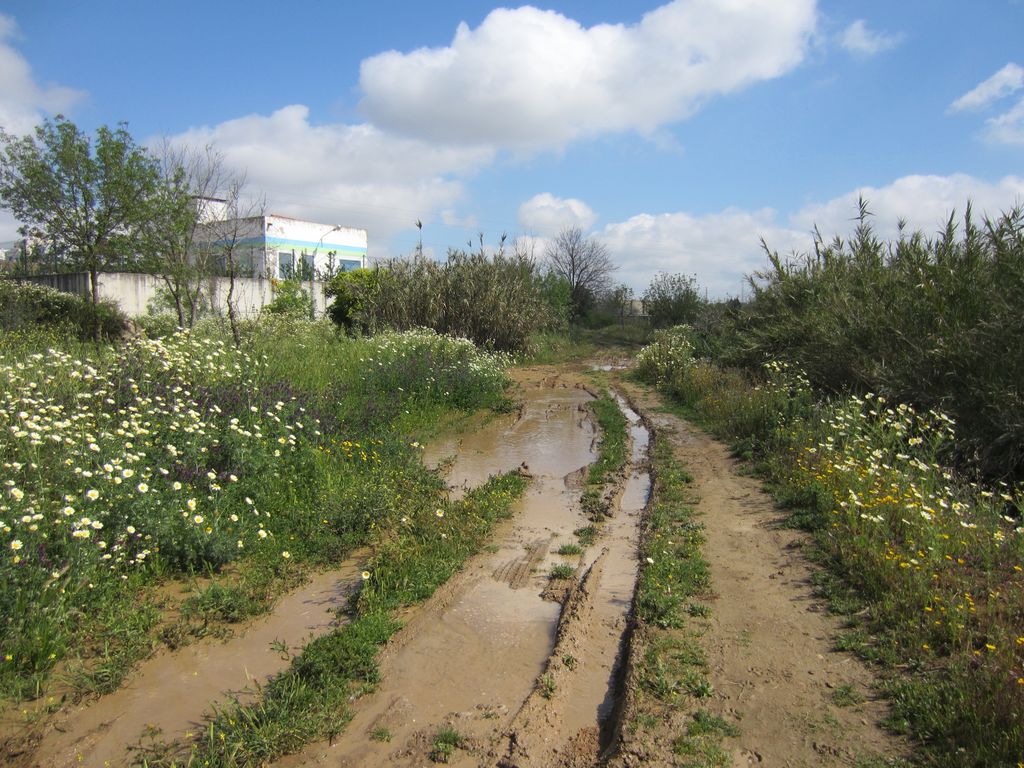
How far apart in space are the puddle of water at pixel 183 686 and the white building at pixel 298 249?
77.5ft

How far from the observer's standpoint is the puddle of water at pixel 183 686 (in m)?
3.44

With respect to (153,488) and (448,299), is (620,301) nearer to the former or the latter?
(448,299)

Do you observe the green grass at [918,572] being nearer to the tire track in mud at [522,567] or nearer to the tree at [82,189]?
the tire track in mud at [522,567]

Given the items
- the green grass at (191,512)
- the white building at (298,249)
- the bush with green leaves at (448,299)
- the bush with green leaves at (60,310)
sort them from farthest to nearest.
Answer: the white building at (298,249) < the bush with green leaves at (448,299) < the bush with green leaves at (60,310) < the green grass at (191,512)

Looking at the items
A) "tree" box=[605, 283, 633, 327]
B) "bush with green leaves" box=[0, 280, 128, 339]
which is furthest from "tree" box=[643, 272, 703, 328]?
"bush with green leaves" box=[0, 280, 128, 339]

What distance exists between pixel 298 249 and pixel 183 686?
37797mm

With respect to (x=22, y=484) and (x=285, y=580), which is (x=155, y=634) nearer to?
(x=285, y=580)

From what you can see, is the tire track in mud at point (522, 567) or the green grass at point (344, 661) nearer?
the green grass at point (344, 661)

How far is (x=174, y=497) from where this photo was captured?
5.43 m

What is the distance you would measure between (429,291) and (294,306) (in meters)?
4.28

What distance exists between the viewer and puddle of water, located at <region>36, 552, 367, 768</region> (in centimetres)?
344

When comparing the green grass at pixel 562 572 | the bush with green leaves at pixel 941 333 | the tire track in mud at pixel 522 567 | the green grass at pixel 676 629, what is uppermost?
the bush with green leaves at pixel 941 333

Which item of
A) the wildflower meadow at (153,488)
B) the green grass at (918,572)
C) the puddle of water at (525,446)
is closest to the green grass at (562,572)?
the green grass at (918,572)

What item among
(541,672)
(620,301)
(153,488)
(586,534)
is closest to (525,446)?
(586,534)
